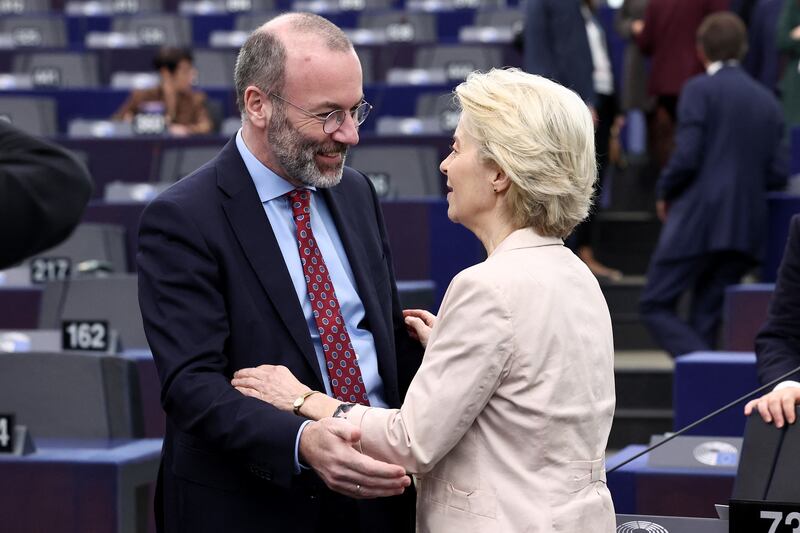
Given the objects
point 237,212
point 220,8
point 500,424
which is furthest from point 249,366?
point 220,8

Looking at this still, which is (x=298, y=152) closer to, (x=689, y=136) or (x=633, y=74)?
(x=689, y=136)

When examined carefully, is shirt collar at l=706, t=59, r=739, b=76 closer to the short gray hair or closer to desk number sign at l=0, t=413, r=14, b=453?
desk number sign at l=0, t=413, r=14, b=453

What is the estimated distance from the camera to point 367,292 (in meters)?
2.46

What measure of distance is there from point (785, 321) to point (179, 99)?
245 inches

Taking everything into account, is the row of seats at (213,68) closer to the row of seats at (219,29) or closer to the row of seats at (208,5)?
the row of seats at (219,29)

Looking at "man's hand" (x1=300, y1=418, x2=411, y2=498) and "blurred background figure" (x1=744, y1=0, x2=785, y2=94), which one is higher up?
"man's hand" (x1=300, y1=418, x2=411, y2=498)

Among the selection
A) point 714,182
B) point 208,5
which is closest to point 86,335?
point 714,182

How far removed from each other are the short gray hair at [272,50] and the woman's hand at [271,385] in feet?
1.54

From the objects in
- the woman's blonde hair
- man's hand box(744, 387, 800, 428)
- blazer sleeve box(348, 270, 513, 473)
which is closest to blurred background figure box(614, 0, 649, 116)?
man's hand box(744, 387, 800, 428)

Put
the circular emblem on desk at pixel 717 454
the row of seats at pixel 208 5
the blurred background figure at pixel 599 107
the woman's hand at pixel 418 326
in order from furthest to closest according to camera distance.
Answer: the row of seats at pixel 208 5, the blurred background figure at pixel 599 107, the circular emblem on desk at pixel 717 454, the woman's hand at pixel 418 326

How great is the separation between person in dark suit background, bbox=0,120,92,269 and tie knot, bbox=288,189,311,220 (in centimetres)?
93

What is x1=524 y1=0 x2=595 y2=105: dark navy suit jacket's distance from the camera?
6508 millimetres

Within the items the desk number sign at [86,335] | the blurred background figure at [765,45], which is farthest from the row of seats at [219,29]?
the desk number sign at [86,335]

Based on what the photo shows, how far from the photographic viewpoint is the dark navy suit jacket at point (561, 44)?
6.51m
